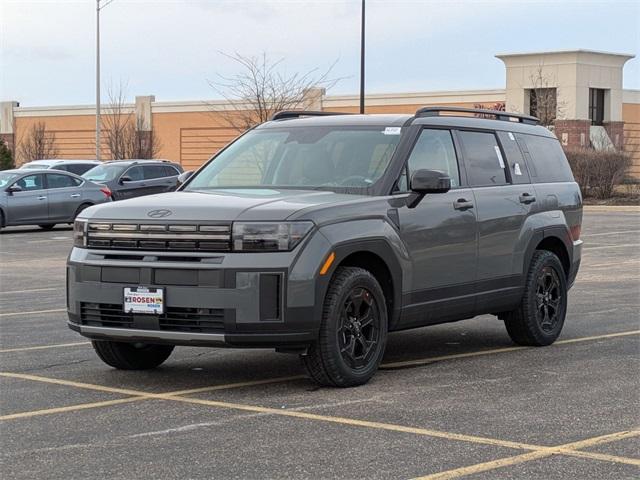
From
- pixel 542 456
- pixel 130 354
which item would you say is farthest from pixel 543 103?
pixel 542 456

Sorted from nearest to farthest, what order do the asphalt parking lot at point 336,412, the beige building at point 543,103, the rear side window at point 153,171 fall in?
the asphalt parking lot at point 336,412
the rear side window at point 153,171
the beige building at point 543,103

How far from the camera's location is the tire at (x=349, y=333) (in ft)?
26.6

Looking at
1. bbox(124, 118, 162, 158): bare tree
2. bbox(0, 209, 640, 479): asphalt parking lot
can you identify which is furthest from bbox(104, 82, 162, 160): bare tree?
bbox(0, 209, 640, 479): asphalt parking lot

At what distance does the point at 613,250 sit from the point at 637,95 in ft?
153

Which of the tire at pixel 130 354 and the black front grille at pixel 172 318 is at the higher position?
the black front grille at pixel 172 318

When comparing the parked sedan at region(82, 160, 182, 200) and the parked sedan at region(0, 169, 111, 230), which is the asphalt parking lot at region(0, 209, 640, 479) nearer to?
the parked sedan at region(0, 169, 111, 230)

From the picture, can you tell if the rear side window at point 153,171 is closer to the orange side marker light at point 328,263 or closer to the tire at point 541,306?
the tire at point 541,306

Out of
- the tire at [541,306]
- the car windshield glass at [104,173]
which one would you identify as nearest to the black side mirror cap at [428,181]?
the tire at [541,306]

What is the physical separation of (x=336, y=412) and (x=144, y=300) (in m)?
1.54

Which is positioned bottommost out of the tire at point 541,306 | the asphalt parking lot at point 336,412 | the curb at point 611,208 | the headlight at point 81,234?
the curb at point 611,208

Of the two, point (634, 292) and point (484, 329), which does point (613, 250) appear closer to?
point (634, 292)

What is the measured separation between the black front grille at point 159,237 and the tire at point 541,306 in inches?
134

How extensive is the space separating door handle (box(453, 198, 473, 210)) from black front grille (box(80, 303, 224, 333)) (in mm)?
2436

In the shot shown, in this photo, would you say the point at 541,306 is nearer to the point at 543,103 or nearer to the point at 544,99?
the point at 543,103
